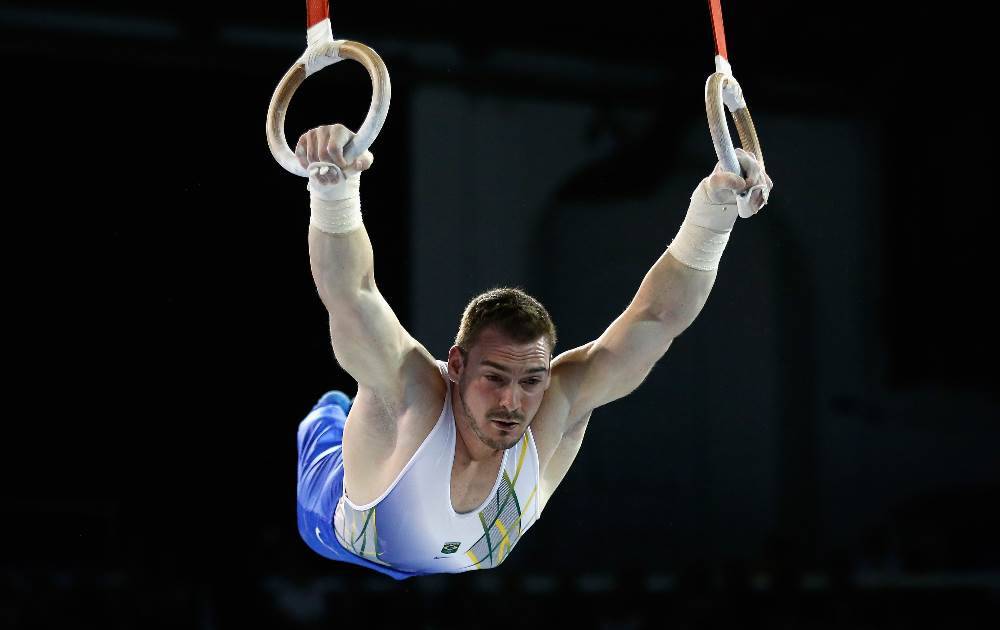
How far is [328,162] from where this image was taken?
179 centimetres

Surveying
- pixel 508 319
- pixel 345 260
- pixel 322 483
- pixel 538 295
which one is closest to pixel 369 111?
pixel 345 260

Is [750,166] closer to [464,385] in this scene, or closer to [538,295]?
[464,385]

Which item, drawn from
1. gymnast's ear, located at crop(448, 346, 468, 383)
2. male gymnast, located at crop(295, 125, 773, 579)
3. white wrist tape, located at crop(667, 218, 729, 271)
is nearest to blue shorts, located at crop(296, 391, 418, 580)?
male gymnast, located at crop(295, 125, 773, 579)

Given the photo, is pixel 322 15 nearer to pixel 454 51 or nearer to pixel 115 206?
pixel 115 206

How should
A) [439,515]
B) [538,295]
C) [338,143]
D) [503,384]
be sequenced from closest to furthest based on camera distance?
[338,143]
[503,384]
[439,515]
[538,295]

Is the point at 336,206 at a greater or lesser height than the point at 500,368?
greater

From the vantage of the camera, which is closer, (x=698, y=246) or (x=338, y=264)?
(x=338, y=264)

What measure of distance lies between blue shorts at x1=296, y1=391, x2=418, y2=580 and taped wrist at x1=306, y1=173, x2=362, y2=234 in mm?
747

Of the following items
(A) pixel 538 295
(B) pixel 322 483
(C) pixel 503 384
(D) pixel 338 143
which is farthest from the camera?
(A) pixel 538 295

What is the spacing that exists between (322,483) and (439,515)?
466 mm

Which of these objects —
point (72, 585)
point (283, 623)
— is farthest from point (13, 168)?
point (283, 623)

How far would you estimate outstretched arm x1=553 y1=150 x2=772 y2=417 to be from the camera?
7.30 feet

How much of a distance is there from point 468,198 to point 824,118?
6.32 ft

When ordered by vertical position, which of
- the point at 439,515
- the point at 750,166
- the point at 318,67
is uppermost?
the point at 318,67
